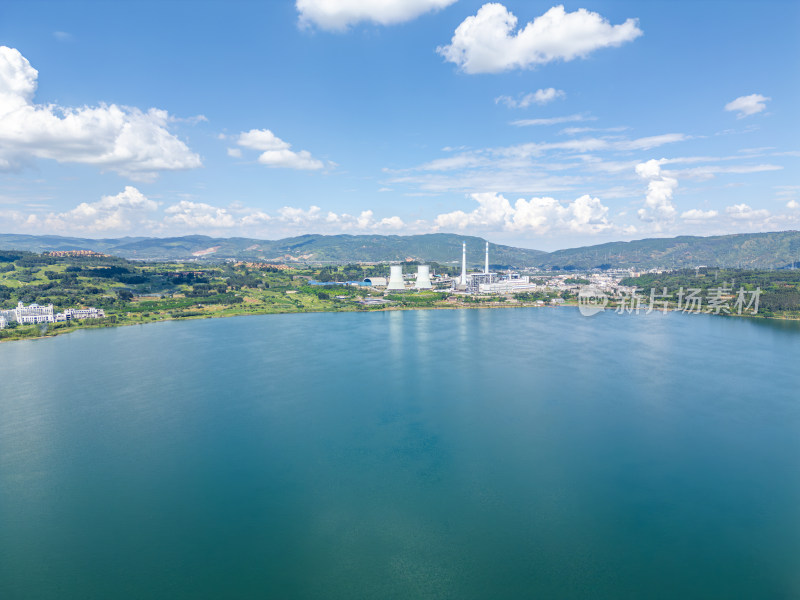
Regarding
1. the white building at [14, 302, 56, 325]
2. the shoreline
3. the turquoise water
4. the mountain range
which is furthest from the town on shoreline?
the mountain range

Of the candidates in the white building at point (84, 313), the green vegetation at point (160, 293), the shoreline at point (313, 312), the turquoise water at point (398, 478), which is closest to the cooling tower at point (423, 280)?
the green vegetation at point (160, 293)

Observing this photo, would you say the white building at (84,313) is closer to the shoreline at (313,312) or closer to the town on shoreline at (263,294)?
the town on shoreline at (263,294)

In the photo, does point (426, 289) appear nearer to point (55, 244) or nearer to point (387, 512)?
point (387, 512)

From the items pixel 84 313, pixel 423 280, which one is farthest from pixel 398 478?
pixel 423 280

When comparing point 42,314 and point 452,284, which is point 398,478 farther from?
point 452,284

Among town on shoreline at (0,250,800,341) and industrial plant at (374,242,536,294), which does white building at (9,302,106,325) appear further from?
industrial plant at (374,242,536,294)

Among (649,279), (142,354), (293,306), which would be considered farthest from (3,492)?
(649,279)
